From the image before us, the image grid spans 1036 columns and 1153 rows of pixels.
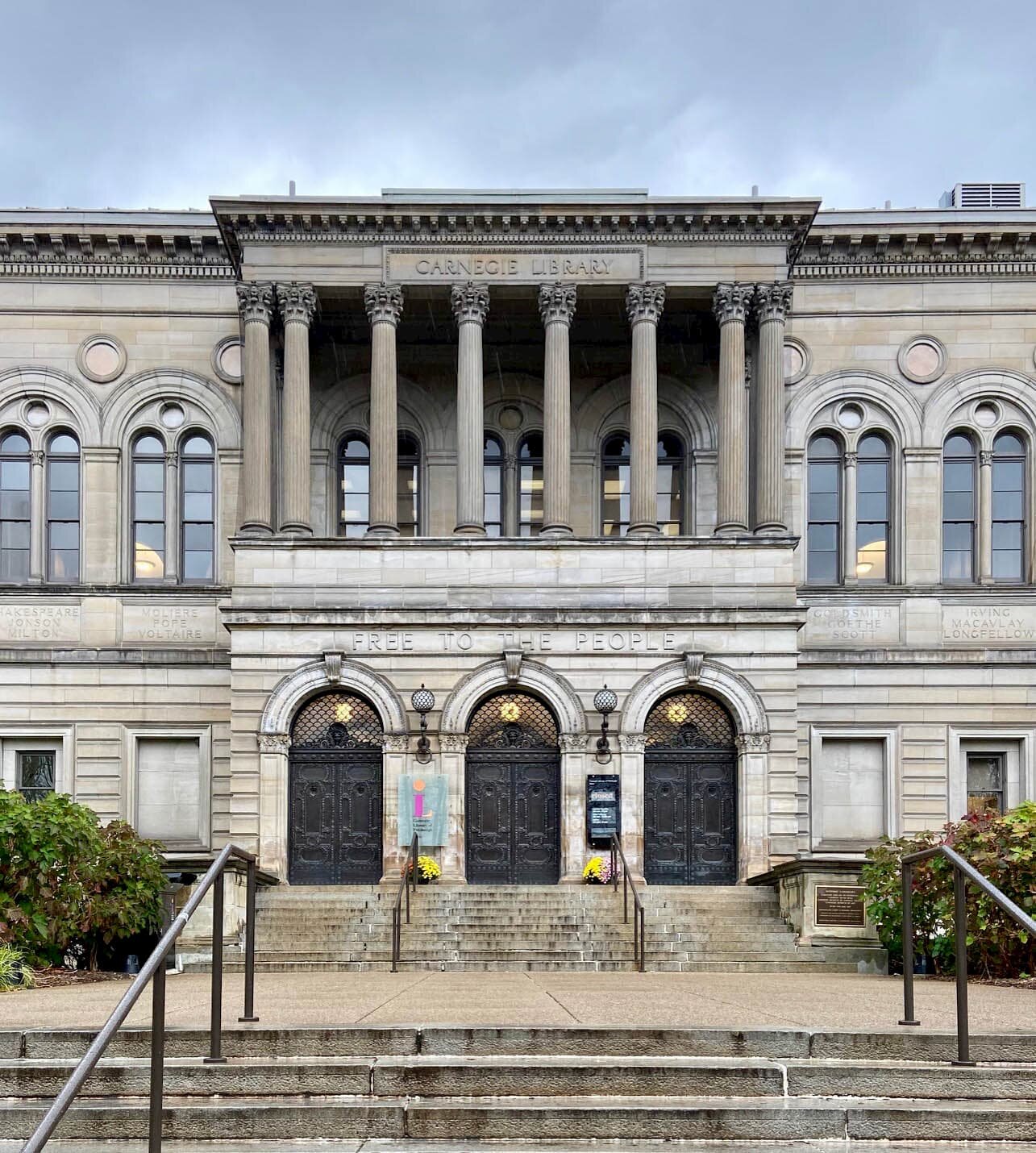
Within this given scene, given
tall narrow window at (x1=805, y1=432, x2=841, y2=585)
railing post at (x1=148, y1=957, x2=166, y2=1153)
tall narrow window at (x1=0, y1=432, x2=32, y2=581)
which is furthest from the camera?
tall narrow window at (x1=805, y1=432, x2=841, y2=585)

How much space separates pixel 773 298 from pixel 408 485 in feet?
29.0

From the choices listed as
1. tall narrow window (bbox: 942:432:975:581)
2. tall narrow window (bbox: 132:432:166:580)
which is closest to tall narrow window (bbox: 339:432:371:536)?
tall narrow window (bbox: 132:432:166:580)

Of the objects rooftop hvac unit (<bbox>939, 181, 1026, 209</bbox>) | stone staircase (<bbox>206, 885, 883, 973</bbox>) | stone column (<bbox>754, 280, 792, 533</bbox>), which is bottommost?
stone staircase (<bbox>206, 885, 883, 973</bbox>)

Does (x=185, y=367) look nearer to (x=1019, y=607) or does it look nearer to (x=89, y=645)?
(x=89, y=645)

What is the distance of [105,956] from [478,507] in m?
11.0

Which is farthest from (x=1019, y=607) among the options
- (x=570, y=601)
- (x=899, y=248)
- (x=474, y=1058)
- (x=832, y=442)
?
(x=474, y=1058)

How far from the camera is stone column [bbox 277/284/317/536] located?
26.7 m

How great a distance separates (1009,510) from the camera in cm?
3008

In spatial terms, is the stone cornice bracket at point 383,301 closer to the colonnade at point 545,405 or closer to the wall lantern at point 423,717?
the colonnade at point 545,405

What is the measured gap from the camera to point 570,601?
25.8 metres

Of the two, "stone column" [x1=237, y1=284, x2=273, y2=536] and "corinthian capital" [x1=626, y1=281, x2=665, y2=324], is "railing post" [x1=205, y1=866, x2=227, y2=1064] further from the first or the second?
"corinthian capital" [x1=626, y1=281, x2=665, y2=324]

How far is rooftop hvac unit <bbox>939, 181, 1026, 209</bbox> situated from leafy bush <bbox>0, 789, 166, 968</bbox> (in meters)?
24.2

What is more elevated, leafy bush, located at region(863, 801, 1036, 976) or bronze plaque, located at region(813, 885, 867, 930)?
leafy bush, located at region(863, 801, 1036, 976)

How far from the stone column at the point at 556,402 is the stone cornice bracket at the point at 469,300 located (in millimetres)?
1179
